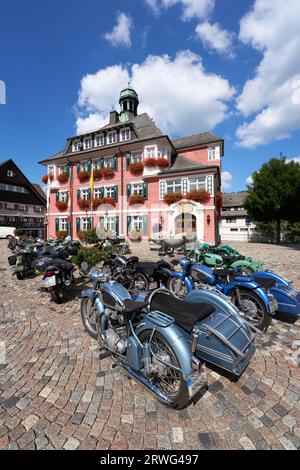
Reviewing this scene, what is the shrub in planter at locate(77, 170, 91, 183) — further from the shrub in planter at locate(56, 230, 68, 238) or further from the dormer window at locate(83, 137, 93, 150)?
the shrub in planter at locate(56, 230, 68, 238)

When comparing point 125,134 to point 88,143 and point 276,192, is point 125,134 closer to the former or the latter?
point 88,143

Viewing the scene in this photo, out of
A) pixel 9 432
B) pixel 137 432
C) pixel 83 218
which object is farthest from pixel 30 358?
pixel 83 218

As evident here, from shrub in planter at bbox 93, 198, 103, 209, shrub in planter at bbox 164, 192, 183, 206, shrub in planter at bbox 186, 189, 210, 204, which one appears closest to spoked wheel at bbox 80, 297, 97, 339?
shrub in planter at bbox 186, 189, 210, 204

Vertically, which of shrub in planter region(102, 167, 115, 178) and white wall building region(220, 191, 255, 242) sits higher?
shrub in planter region(102, 167, 115, 178)

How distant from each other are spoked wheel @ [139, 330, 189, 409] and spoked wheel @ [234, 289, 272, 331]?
182 centimetres

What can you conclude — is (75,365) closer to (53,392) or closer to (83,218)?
(53,392)

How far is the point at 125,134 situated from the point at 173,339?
68.7 ft

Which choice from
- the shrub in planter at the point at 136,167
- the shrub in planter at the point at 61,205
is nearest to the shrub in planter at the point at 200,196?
the shrub in planter at the point at 136,167

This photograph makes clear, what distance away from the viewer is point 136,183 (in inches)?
747

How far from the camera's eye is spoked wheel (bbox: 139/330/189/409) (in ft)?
6.41

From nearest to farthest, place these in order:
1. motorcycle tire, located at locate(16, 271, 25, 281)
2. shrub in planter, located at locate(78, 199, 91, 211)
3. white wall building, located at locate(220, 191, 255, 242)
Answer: motorcycle tire, located at locate(16, 271, 25, 281) < shrub in planter, located at locate(78, 199, 91, 211) < white wall building, located at locate(220, 191, 255, 242)

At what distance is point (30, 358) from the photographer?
118 inches

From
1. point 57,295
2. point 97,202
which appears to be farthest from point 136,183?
point 57,295
